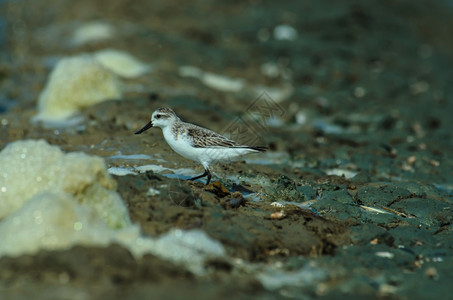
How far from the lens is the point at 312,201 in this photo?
26.4 ft

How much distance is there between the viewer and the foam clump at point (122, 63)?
15.5m

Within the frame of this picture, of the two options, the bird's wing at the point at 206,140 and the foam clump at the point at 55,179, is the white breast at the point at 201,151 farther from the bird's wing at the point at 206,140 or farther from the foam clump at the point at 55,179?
the foam clump at the point at 55,179

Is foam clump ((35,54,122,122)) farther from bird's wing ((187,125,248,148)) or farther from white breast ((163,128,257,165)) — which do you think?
bird's wing ((187,125,248,148))

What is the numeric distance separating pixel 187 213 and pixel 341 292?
6.90 feet

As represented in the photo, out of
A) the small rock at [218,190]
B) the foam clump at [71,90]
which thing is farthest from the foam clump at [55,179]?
the foam clump at [71,90]

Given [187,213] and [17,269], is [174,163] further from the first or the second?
[17,269]

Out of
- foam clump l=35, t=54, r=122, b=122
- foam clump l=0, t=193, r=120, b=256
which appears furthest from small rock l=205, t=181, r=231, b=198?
foam clump l=35, t=54, r=122, b=122

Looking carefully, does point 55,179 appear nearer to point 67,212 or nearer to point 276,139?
point 67,212

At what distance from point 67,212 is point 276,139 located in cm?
716

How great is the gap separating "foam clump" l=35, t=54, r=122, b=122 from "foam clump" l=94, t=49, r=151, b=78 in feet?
8.10

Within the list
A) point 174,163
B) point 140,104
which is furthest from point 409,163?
point 140,104

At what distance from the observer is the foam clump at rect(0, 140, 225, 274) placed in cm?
550

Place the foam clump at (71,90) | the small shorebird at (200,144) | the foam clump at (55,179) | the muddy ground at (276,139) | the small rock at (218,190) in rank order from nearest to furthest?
1. the muddy ground at (276,139)
2. the foam clump at (55,179)
3. the small rock at (218,190)
4. the small shorebird at (200,144)
5. the foam clump at (71,90)

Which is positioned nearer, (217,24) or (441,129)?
(441,129)
